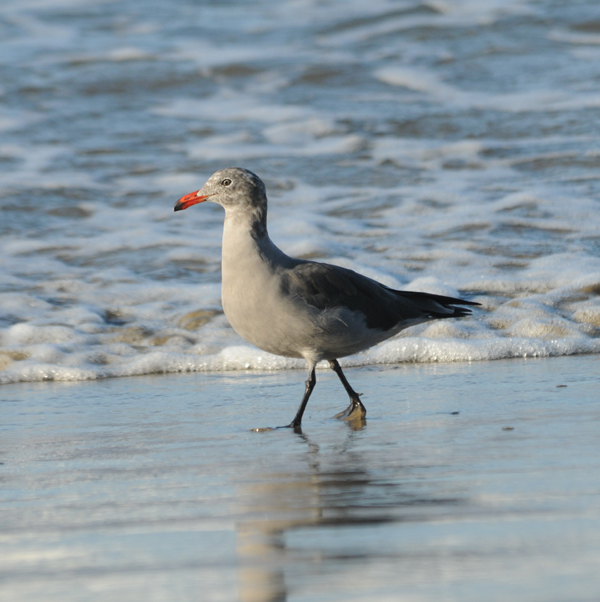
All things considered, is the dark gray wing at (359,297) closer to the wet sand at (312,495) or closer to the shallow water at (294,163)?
the wet sand at (312,495)

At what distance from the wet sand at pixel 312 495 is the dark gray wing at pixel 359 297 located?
0.39m

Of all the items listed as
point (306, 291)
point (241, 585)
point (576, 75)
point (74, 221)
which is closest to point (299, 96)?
point (576, 75)

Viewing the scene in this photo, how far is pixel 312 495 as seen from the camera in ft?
9.74

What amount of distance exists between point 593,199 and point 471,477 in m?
7.09

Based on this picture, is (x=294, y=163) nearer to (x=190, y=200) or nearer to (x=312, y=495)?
(x=190, y=200)

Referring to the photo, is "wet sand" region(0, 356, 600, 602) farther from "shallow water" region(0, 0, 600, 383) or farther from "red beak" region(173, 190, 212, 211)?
"shallow water" region(0, 0, 600, 383)

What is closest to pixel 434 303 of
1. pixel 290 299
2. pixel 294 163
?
pixel 290 299

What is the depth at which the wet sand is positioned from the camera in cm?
213

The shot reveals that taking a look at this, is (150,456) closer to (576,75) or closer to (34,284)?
(34,284)

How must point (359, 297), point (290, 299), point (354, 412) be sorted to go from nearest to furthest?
point (290, 299) < point (354, 412) < point (359, 297)

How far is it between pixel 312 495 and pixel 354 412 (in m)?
1.48

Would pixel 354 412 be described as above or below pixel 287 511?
below

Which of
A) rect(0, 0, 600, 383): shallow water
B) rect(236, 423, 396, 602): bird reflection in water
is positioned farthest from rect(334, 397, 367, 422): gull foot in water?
rect(0, 0, 600, 383): shallow water

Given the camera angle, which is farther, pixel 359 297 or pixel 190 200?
pixel 190 200
